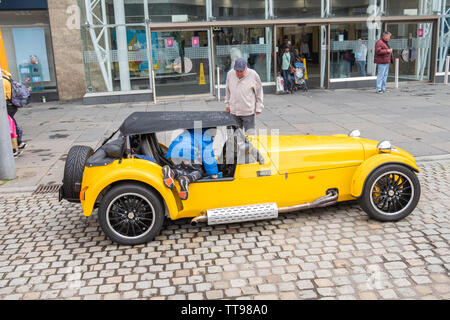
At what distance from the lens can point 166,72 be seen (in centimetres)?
1537

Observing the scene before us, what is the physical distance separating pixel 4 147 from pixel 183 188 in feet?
13.5

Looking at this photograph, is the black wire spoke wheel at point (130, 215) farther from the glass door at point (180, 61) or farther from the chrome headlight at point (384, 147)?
the glass door at point (180, 61)

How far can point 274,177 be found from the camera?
505 centimetres

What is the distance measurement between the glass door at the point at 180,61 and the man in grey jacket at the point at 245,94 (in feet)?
27.0

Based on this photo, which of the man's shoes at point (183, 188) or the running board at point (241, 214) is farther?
the running board at point (241, 214)

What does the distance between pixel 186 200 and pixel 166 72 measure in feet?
36.4

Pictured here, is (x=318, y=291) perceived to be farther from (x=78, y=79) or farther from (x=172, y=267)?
(x=78, y=79)

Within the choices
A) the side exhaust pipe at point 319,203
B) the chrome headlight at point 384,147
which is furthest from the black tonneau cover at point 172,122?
the chrome headlight at point 384,147

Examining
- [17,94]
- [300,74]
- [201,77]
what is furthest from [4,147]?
[300,74]

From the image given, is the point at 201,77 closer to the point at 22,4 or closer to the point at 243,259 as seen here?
the point at 22,4

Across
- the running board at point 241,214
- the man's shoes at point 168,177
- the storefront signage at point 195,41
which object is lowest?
the running board at point 241,214

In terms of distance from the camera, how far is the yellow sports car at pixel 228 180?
4750 millimetres

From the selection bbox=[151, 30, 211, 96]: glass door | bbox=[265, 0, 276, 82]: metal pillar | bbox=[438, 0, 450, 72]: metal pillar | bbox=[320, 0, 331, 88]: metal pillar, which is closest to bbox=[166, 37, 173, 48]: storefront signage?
bbox=[151, 30, 211, 96]: glass door

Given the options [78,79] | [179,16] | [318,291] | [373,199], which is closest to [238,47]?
[179,16]
